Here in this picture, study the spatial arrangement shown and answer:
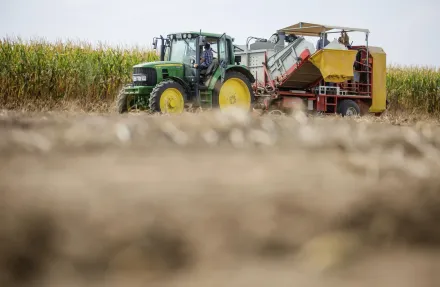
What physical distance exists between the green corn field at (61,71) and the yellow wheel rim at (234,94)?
5.31 m

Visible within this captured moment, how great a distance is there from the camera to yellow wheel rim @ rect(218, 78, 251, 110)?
12703mm

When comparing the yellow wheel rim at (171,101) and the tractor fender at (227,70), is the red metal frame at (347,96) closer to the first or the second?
the tractor fender at (227,70)

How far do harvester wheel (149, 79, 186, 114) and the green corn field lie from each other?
5194 mm

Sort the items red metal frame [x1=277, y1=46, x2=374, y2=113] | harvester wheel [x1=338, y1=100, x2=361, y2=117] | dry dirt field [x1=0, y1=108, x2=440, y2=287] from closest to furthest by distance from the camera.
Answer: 1. dry dirt field [x1=0, y1=108, x2=440, y2=287]
2. red metal frame [x1=277, y1=46, x2=374, y2=113]
3. harvester wheel [x1=338, y1=100, x2=361, y2=117]

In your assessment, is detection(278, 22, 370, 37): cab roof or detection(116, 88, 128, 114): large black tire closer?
detection(116, 88, 128, 114): large black tire

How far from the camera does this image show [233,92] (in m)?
12.9

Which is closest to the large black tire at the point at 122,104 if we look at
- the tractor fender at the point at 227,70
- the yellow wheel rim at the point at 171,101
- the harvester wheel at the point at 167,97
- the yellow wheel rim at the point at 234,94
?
the harvester wheel at the point at 167,97

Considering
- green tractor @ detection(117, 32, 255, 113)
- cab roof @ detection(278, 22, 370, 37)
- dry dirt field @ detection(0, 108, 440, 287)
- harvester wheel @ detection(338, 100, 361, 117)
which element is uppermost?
cab roof @ detection(278, 22, 370, 37)

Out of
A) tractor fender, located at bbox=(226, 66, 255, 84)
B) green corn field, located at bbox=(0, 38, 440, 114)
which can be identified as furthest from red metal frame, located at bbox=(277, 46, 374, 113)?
green corn field, located at bbox=(0, 38, 440, 114)

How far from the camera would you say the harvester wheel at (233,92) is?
495 inches

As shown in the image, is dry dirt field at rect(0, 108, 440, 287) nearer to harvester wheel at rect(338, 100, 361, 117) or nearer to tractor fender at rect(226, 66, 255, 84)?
tractor fender at rect(226, 66, 255, 84)

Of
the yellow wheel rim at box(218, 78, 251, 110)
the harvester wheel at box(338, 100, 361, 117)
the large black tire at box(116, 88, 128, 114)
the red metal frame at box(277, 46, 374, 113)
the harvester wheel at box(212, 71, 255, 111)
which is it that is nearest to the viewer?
the harvester wheel at box(212, 71, 255, 111)

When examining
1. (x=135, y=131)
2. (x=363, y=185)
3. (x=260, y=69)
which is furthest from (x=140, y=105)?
(x=363, y=185)

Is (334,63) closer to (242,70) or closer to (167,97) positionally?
(242,70)
